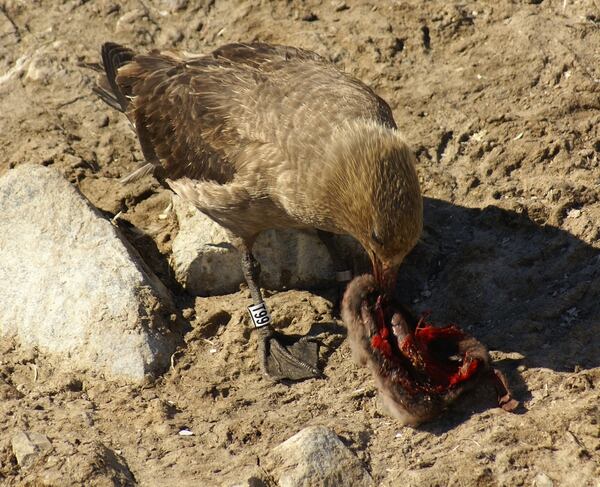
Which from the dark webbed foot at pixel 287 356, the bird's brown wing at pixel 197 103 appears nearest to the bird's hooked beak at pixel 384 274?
the dark webbed foot at pixel 287 356

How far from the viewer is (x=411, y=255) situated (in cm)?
684

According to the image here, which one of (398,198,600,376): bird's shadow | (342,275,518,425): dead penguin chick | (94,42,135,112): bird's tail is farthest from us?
(94,42,135,112): bird's tail

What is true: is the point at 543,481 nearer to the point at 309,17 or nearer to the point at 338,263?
the point at 338,263

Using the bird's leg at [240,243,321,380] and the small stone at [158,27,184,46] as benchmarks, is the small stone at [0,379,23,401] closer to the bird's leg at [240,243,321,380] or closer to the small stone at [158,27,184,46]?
the bird's leg at [240,243,321,380]

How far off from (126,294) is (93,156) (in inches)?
82.9

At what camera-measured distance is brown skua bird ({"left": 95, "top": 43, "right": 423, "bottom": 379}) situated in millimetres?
5590

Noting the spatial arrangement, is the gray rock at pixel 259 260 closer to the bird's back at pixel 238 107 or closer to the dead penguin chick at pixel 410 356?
the bird's back at pixel 238 107

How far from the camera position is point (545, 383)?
549 centimetres

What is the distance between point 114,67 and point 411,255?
111 inches

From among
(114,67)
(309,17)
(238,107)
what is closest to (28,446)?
(238,107)

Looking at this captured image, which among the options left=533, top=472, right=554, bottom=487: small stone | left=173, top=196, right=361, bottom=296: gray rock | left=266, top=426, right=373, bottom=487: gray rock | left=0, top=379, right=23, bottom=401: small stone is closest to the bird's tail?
left=173, top=196, right=361, bottom=296: gray rock

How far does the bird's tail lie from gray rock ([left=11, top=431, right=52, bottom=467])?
3005mm

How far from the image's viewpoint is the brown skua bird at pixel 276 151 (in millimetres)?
5590

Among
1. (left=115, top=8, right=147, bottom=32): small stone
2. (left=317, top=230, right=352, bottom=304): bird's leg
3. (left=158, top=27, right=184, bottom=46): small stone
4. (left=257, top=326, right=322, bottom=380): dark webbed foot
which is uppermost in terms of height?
(left=115, top=8, right=147, bottom=32): small stone
